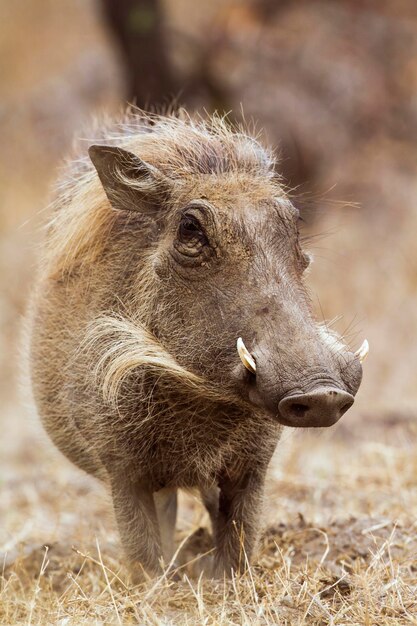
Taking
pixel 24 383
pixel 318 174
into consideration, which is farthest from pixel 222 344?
pixel 318 174

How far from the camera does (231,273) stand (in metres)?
3.64

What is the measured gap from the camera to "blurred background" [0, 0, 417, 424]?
10.9 meters

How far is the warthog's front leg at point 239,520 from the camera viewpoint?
420 cm

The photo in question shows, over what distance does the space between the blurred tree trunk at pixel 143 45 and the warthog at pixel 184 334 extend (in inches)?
266

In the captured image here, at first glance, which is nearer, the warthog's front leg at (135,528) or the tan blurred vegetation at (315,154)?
the warthog's front leg at (135,528)

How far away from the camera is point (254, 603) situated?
373cm

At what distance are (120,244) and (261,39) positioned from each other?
902cm

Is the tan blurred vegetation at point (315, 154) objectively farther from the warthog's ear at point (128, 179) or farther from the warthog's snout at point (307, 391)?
the warthog's snout at point (307, 391)

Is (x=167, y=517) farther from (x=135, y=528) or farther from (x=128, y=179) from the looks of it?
(x=128, y=179)

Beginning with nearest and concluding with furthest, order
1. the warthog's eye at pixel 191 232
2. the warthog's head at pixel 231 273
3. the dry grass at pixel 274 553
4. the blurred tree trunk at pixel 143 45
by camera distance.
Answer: the warthog's head at pixel 231 273 < the dry grass at pixel 274 553 < the warthog's eye at pixel 191 232 < the blurred tree trunk at pixel 143 45

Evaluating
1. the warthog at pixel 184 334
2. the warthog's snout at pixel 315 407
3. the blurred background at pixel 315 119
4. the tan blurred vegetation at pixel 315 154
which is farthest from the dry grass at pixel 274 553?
the blurred background at pixel 315 119

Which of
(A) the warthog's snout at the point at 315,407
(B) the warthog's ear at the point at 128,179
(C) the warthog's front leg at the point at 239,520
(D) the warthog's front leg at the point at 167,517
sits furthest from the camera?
(D) the warthog's front leg at the point at 167,517

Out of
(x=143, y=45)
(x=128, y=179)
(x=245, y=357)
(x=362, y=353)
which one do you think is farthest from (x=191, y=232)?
(x=143, y=45)

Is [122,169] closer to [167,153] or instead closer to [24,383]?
[167,153]
